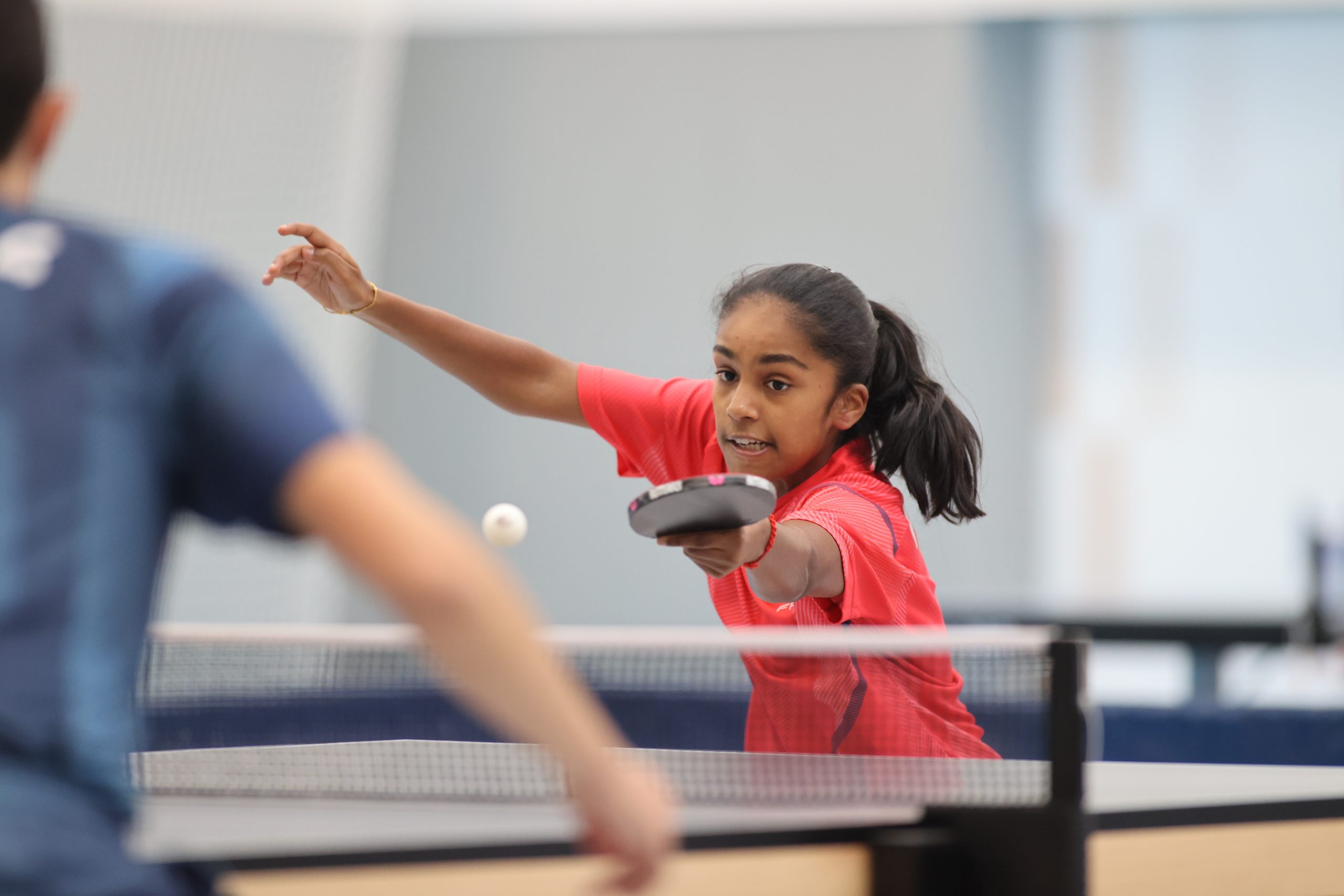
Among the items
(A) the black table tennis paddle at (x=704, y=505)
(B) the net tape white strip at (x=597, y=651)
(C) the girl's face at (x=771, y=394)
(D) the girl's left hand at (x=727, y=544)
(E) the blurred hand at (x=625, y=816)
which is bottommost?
(E) the blurred hand at (x=625, y=816)

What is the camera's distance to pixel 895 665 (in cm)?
202

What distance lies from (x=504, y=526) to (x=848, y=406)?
0.62 m

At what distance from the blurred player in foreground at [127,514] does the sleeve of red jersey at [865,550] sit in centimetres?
115

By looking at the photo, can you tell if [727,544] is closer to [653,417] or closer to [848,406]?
[848,406]

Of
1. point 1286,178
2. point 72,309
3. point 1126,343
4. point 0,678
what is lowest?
point 0,678

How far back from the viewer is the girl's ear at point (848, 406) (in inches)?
90.0

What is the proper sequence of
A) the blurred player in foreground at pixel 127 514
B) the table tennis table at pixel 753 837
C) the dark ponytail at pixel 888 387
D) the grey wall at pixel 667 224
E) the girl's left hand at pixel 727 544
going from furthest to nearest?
the grey wall at pixel 667 224 < the dark ponytail at pixel 888 387 < the girl's left hand at pixel 727 544 < the table tennis table at pixel 753 837 < the blurred player in foreground at pixel 127 514

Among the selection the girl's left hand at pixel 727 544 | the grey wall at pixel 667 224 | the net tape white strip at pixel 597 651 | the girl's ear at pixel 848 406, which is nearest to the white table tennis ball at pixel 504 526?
the net tape white strip at pixel 597 651

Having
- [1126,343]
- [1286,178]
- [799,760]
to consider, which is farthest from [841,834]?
[1286,178]

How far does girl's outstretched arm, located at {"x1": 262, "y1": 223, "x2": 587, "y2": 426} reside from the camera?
241cm

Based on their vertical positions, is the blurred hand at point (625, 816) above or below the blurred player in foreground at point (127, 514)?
below

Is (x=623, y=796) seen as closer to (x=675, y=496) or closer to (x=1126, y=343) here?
(x=675, y=496)

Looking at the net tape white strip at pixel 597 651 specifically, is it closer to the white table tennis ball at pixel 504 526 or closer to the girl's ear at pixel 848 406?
the white table tennis ball at pixel 504 526

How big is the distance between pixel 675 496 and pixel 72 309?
2.91 feet
